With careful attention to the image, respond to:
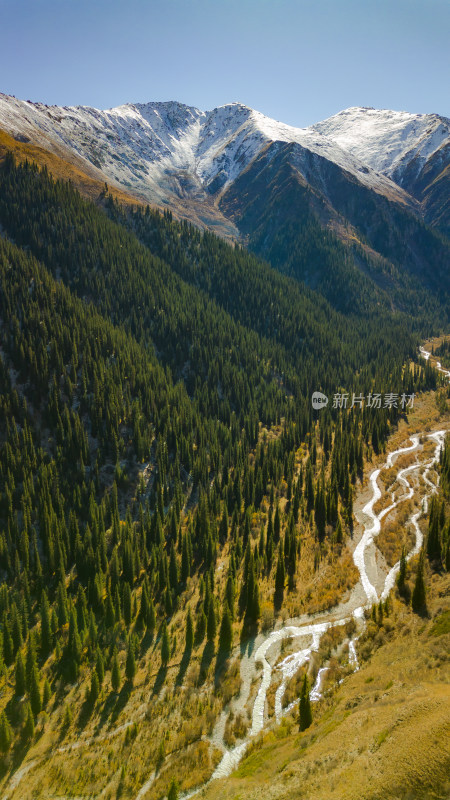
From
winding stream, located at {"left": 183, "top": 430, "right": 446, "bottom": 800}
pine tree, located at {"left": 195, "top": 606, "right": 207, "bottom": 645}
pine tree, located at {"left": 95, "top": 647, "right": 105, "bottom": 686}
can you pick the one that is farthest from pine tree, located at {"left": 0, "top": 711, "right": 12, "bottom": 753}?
winding stream, located at {"left": 183, "top": 430, "right": 446, "bottom": 800}

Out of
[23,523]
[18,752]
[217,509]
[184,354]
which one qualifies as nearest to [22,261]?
[184,354]

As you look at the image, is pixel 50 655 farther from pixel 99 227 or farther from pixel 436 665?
pixel 99 227

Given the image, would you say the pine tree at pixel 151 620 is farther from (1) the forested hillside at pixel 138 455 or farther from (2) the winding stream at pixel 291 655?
(2) the winding stream at pixel 291 655

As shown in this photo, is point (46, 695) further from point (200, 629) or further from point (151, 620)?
point (200, 629)

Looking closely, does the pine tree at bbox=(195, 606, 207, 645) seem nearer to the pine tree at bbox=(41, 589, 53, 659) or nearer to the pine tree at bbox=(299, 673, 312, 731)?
the pine tree at bbox=(41, 589, 53, 659)

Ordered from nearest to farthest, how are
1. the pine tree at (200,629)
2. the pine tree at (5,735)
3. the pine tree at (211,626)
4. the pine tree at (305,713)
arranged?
the pine tree at (305,713)
the pine tree at (5,735)
the pine tree at (211,626)
the pine tree at (200,629)

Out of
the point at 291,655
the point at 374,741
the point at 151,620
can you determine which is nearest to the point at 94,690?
the point at 151,620

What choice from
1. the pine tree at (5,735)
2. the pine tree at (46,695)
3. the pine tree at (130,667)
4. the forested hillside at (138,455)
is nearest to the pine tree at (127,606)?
the forested hillside at (138,455)
